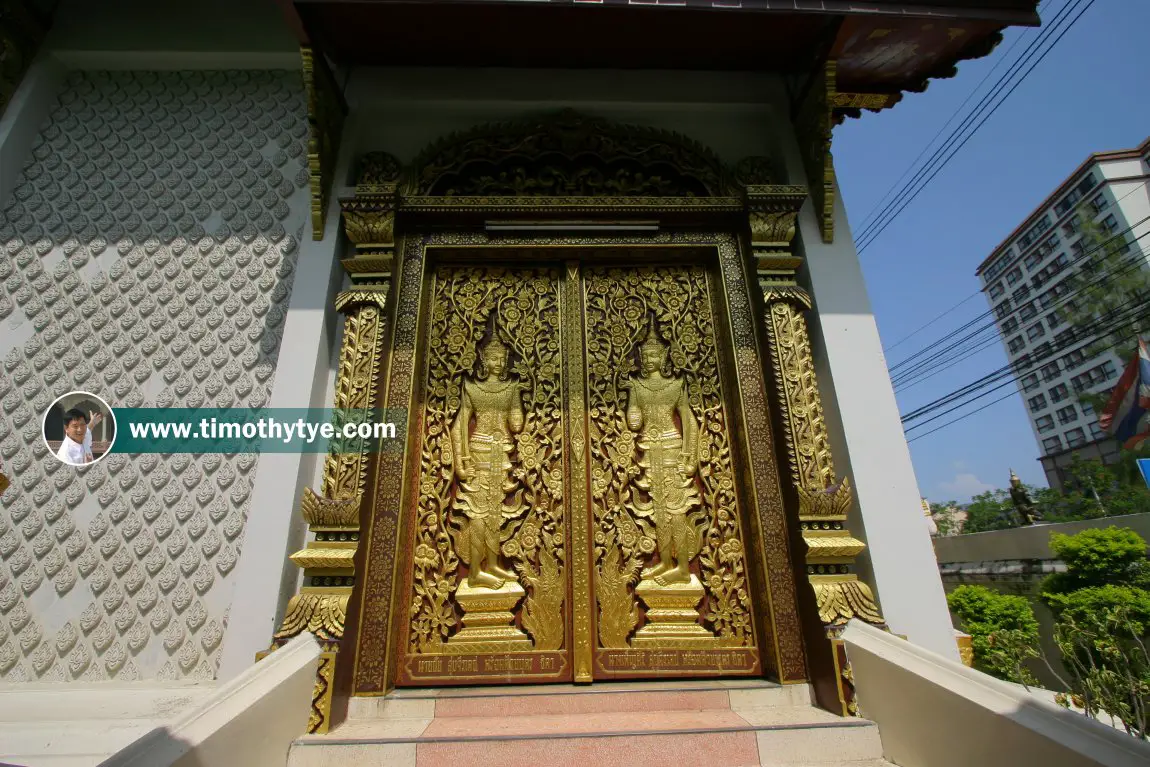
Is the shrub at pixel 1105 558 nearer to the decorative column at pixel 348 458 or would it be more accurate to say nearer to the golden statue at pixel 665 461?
the golden statue at pixel 665 461

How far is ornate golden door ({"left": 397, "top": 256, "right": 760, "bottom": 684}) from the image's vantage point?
93.3 inches

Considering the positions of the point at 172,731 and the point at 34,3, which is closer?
the point at 172,731

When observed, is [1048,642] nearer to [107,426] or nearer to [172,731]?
[172,731]

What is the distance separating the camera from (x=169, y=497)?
8.11 ft

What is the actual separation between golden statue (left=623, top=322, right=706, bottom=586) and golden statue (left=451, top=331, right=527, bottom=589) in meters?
Result: 0.63

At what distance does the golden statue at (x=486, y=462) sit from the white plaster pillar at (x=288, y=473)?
686 millimetres

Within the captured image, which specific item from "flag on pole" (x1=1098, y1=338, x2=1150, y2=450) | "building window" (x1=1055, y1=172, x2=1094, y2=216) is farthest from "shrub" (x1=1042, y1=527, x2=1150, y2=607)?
"building window" (x1=1055, y1=172, x2=1094, y2=216)

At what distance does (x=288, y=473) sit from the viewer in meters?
2.36

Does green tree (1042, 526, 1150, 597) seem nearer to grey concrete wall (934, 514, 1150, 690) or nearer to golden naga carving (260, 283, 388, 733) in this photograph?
grey concrete wall (934, 514, 1150, 690)

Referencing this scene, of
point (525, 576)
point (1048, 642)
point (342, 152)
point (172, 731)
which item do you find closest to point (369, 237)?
point (342, 152)

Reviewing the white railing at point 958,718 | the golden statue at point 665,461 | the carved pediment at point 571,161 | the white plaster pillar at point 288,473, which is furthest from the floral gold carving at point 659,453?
the white plaster pillar at point 288,473

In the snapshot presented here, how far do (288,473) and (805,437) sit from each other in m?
2.35

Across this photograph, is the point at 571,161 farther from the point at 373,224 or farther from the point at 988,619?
the point at 988,619

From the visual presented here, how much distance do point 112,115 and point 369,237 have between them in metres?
1.98
